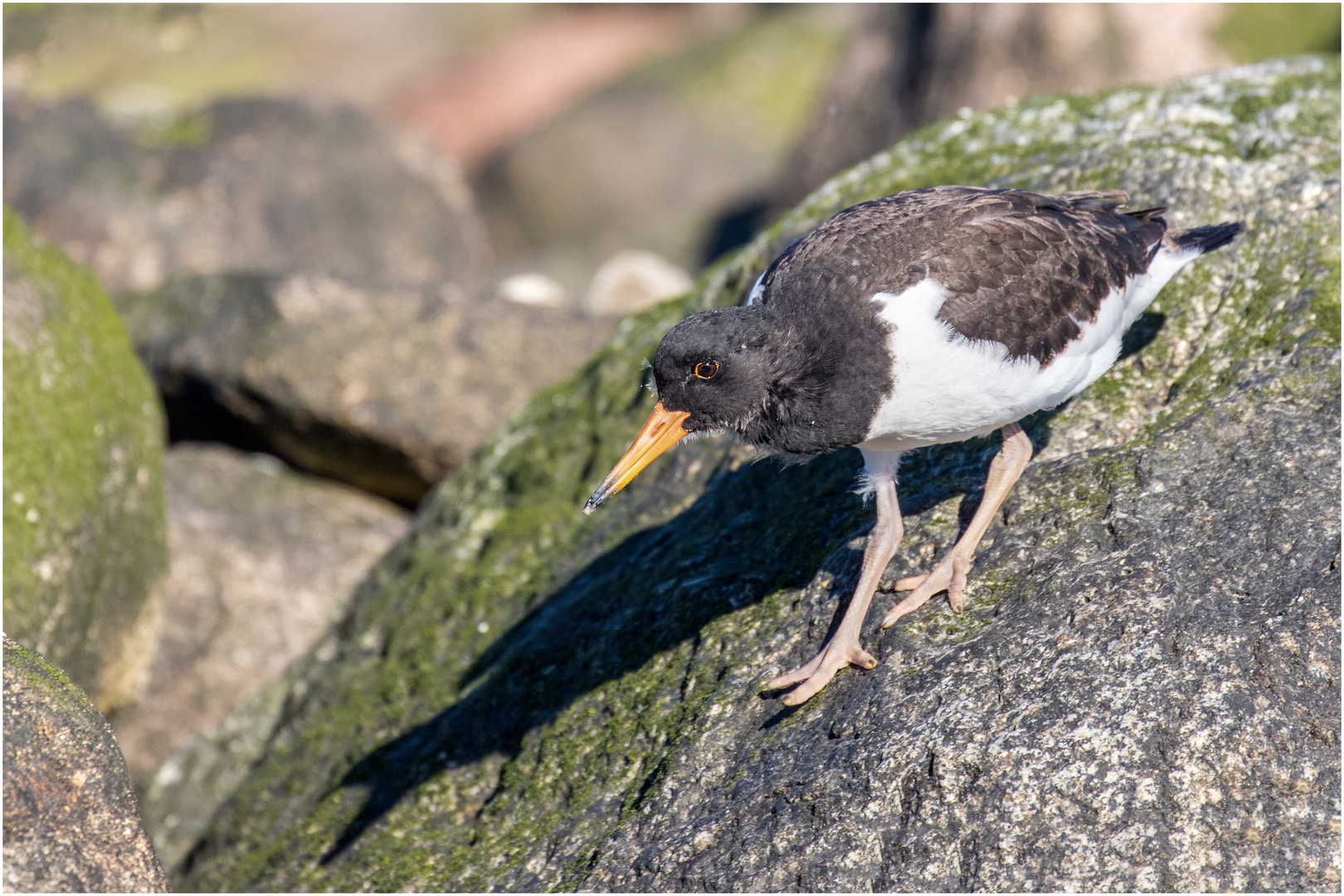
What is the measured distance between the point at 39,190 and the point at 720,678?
10173 millimetres

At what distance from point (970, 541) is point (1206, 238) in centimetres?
191

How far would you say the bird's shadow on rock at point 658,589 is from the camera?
5508mm

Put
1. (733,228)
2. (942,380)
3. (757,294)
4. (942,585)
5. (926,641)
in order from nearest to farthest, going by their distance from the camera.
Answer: (942,380) → (926,641) → (942,585) → (757,294) → (733,228)

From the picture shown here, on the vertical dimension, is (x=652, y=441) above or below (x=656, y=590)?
above

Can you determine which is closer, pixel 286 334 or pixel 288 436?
pixel 286 334

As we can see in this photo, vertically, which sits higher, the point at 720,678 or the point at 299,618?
the point at 720,678

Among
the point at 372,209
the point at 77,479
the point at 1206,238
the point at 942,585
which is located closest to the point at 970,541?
the point at 942,585

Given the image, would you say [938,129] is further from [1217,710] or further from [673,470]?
[1217,710]

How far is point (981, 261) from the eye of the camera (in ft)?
15.9

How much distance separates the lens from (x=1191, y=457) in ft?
16.4

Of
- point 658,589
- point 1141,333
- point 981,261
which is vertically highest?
point 981,261

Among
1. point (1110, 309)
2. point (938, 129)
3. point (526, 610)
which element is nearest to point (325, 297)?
point (526, 610)

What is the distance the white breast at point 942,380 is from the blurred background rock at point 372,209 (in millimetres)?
4787

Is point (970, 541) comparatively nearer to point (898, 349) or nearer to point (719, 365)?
point (898, 349)
